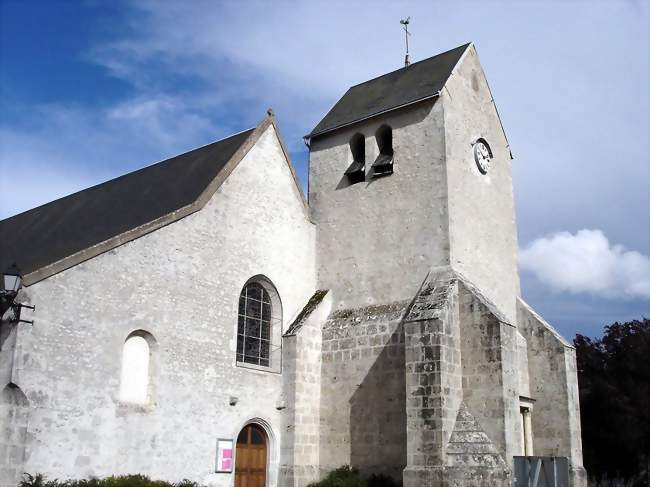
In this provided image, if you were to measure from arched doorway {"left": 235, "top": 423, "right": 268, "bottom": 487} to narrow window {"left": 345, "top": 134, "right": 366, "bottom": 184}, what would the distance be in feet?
24.1

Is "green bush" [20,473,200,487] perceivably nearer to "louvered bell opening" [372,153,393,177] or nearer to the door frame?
the door frame

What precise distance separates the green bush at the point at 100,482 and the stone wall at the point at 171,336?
19 centimetres

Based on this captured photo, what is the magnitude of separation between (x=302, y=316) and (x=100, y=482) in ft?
23.2

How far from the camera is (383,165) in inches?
749

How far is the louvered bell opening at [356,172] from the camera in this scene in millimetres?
19734

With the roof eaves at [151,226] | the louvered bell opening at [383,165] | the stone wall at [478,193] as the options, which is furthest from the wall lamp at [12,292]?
the louvered bell opening at [383,165]

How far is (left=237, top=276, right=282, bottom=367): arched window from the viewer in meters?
17.1

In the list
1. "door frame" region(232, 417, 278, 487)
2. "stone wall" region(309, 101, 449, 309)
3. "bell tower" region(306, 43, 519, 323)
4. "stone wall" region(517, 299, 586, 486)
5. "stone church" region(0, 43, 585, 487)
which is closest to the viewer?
"stone church" region(0, 43, 585, 487)

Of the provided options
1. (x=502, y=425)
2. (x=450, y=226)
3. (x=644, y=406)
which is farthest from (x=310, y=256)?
(x=644, y=406)

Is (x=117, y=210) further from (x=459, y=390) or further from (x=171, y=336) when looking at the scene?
(x=459, y=390)

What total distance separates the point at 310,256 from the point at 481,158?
215 inches

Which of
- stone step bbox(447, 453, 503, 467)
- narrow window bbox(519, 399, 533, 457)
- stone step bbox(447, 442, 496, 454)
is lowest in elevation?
stone step bbox(447, 453, 503, 467)

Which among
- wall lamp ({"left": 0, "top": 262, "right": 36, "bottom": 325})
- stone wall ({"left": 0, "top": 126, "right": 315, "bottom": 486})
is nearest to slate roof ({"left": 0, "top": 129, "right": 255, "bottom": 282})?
stone wall ({"left": 0, "top": 126, "right": 315, "bottom": 486})

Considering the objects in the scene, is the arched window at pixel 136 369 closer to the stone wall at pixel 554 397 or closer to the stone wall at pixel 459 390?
the stone wall at pixel 459 390
